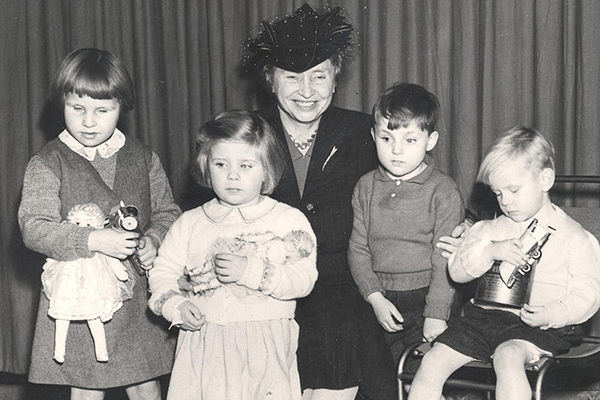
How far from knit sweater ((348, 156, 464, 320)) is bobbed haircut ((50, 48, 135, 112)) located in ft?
3.28

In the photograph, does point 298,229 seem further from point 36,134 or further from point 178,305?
point 36,134

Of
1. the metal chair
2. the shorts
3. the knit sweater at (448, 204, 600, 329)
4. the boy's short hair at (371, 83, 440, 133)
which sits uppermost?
the boy's short hair at (371, 83, 440, 133)

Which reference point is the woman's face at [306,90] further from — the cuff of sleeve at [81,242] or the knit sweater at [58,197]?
→ the cuff of sleeve at [81,242]

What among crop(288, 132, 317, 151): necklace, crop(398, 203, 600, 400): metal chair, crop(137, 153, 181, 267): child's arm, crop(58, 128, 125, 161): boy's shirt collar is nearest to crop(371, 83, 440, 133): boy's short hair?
crop(288, 132, 317, 151): necklace

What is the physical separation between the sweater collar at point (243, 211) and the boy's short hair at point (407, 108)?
51cm

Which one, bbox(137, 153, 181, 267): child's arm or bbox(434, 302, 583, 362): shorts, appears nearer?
bbox(434, 302, 583, 362): shorts

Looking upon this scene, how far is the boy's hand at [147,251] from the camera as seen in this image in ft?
8.74

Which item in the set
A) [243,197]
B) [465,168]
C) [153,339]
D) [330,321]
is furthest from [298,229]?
[465,168]

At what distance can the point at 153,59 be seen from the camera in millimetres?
4066

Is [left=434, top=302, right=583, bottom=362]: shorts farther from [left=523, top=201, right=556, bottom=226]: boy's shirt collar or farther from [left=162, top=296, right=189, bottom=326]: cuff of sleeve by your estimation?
[left=162, top=296, right=189, bottom=326]: cuff of sleeve

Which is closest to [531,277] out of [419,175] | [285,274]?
[419,175]

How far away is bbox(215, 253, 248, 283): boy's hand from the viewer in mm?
2387

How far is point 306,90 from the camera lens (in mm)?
2947

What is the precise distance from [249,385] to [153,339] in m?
0.54
